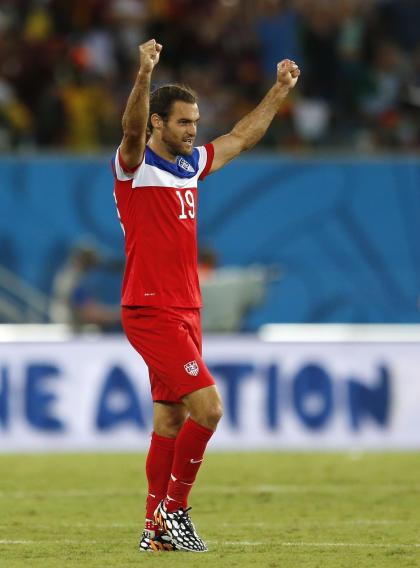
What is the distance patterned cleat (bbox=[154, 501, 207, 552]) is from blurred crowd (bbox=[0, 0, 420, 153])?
358 inches

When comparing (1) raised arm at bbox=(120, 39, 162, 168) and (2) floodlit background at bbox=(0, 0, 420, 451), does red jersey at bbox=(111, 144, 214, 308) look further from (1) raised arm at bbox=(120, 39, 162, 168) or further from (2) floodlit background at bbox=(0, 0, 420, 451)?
(2) floodlit background at bbox=(0, 0, 420, 451)

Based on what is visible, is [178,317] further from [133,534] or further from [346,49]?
[346,49]

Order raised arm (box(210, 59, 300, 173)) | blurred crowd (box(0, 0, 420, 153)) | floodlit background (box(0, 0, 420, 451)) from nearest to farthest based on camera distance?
raised arm (box(210, 59, 300, 173)) < floodlit background (box(0, 0, 420, 451)) < blurred crowd (box(0, 0, 420, 153))

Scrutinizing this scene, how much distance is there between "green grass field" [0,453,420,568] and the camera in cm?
609

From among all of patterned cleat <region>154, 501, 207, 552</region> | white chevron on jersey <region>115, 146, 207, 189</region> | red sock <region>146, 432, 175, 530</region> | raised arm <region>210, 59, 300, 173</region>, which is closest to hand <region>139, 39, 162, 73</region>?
white chevron on jersey <region>115, 146, 207, 189</region>

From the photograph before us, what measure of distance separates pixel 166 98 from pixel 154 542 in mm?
2283

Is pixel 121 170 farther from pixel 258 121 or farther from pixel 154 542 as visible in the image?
pixel 154 542

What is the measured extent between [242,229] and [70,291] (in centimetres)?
244

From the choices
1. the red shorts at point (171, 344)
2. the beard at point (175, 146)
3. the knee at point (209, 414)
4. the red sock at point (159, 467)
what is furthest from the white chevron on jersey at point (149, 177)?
the red sock at point (159, 467)

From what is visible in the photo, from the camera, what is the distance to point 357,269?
15.2 m

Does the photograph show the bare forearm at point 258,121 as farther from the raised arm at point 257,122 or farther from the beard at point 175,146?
the beard at point 175,146

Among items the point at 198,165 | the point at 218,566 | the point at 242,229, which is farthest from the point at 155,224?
the point at 242,229

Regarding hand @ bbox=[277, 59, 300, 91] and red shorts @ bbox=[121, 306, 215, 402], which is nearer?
red shorts @ bbox=[121, 306, 215, 402]

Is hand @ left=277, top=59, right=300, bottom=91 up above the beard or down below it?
above
